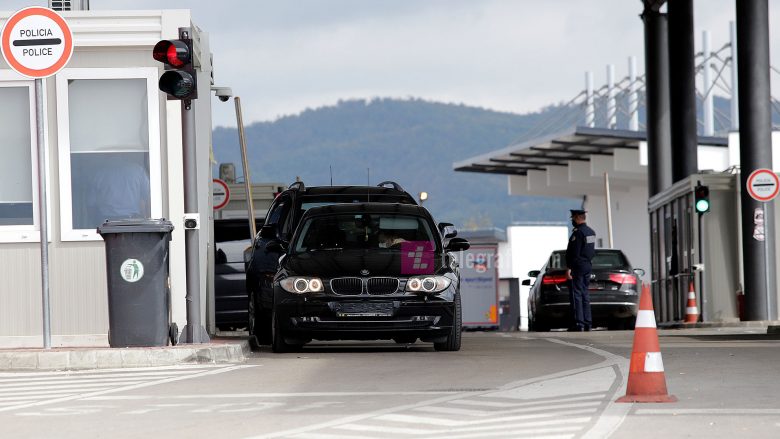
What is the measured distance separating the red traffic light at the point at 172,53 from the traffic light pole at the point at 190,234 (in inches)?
19.1

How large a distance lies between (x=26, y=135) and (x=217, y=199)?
11163mm

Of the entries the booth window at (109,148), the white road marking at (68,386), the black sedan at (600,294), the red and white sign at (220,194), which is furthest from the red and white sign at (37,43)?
the black sedan at (600,294)

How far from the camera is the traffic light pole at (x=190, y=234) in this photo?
51.2ft

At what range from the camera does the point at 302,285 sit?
15.9 metres

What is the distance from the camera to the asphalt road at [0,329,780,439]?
879 centimetres

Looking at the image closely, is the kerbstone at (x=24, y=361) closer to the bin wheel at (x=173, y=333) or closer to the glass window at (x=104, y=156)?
the bin wheel at (x=173, y=333)

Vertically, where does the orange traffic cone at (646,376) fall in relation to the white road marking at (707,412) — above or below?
above

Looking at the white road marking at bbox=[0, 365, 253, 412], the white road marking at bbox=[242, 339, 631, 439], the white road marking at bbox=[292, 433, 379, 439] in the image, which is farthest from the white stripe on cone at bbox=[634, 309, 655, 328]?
the white road marking at bbox=[0, 365, 253, 412]

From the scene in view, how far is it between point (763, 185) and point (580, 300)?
14.1 ft

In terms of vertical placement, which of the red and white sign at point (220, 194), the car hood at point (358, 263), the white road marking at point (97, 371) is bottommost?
the white road marking at point (97, 371)

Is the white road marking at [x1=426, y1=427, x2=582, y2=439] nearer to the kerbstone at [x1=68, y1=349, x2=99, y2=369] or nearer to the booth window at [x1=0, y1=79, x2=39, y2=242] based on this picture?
the kerbstone at [x1=68, y1=349, x2=99, y2=369]

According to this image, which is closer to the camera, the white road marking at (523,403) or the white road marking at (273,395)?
the white road marking at (523,403)

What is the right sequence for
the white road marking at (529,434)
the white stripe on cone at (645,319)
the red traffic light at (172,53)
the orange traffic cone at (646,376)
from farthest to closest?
the red traffic light at (172,53) → the white stripe on cone at (645,319) → the orange traffic cone at (646,376) → the white road marking at (529,434)

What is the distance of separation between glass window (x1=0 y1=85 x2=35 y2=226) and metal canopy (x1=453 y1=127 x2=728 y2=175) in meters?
36.5
